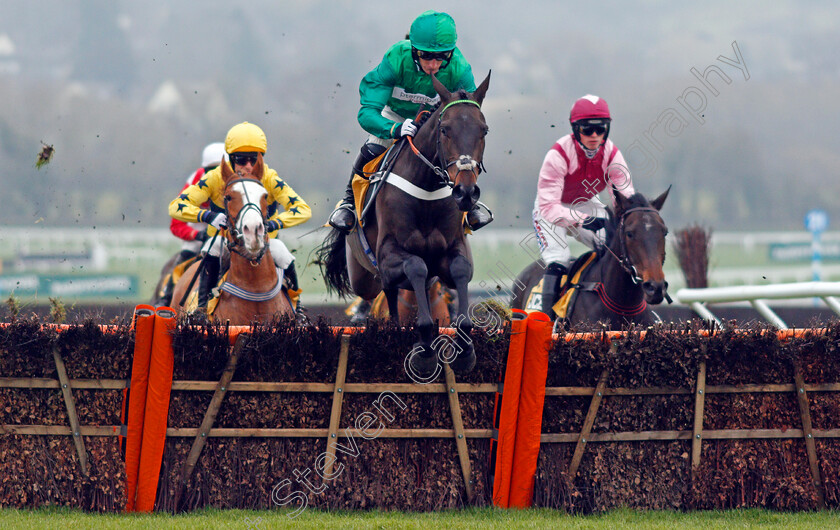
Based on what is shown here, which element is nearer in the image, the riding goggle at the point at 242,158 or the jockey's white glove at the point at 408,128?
the jockey's white glove at the point at 408,128

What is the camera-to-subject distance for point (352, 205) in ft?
18.8

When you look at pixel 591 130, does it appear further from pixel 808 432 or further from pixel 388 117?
pixel 808 432

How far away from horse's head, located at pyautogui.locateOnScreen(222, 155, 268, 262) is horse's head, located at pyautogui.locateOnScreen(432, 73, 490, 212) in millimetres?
1294

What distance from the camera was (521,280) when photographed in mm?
7430

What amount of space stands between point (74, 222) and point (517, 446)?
59.0ft

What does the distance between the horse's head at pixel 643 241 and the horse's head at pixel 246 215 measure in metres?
2.18

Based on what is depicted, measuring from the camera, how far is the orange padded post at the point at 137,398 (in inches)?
170

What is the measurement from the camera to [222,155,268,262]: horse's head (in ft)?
17.3

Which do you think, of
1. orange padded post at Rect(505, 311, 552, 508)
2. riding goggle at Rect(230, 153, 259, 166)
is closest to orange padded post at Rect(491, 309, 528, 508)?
orange padded post at Rect(505, 311, 552, 508)

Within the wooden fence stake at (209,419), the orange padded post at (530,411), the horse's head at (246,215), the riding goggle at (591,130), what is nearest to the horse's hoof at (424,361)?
the orange padded post at (530,411)

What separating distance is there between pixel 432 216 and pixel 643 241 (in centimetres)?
144

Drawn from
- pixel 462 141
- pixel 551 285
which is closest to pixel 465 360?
pixel 462 141

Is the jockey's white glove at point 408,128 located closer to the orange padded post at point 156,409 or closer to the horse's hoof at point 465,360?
the horse's hoof at point 465,360

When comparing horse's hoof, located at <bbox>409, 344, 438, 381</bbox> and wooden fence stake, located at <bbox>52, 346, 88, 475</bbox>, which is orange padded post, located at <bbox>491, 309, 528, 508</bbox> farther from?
wooden fence stake, located at <bbox>52, 346, 88, 475</bbox>
